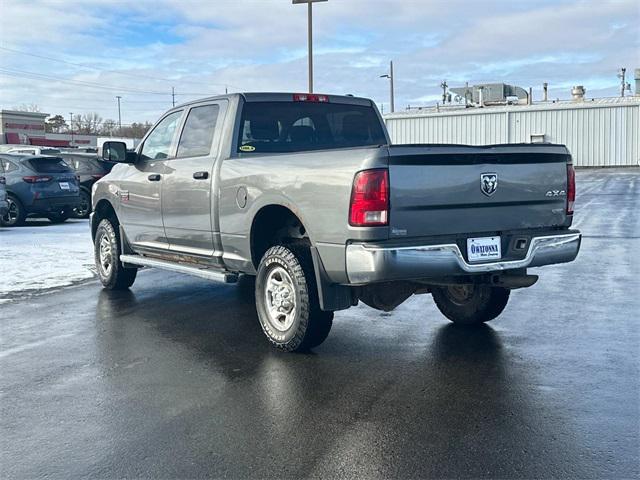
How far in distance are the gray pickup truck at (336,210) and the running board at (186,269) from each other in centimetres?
2

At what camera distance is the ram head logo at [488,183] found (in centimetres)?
507

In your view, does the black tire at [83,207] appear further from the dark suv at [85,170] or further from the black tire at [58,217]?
the black tire at [58,217]

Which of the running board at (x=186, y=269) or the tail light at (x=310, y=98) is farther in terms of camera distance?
the tail light at (x=310, y=98)

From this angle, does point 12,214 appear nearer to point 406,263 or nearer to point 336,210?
point 336,210

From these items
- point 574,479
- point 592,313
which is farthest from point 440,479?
Answer: point 592,313

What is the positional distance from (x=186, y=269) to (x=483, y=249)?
298 centimetres

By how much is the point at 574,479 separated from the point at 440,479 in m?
0.61

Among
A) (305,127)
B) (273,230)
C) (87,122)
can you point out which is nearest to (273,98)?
(305,127)

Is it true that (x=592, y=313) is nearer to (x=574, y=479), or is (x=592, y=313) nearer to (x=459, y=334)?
(x=459, y=334)

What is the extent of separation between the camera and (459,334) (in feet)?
20.0

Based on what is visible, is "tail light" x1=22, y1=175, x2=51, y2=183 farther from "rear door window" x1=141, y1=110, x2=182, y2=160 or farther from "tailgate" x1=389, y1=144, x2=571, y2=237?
"tailgate" x1=389, y1=144, x2=571, y2=237

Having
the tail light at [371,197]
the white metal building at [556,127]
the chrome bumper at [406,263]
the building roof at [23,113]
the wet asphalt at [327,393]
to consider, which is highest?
the building roof at [23,113]

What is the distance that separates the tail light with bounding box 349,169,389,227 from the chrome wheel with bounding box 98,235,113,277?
444cm

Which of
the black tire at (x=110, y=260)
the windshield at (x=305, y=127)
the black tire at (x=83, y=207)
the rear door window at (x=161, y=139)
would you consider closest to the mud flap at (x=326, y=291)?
the windshield at (x=305, y=127)
